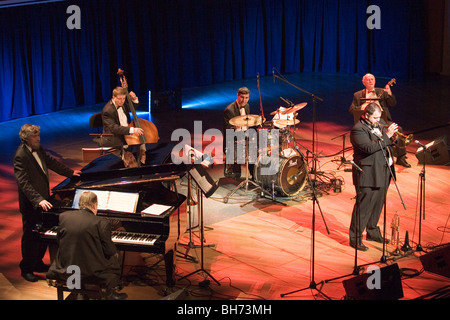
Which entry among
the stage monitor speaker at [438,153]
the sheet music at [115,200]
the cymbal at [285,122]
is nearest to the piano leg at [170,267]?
the sheet music at [115,200]

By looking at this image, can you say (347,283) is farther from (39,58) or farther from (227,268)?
(39,58)

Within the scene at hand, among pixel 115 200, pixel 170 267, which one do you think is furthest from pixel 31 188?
pixel 170 267

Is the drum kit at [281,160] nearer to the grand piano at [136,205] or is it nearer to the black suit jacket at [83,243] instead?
the grand piano at [136,205]

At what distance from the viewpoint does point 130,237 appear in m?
5.49

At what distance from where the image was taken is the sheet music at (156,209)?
220 inches

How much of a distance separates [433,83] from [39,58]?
9.82 m

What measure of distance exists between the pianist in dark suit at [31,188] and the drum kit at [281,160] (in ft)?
9.21

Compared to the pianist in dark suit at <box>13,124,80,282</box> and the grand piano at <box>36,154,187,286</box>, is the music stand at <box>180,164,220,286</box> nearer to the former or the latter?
the grand piano at <box>36,154,187,286</box>

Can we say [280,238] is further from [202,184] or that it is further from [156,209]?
[156,209]

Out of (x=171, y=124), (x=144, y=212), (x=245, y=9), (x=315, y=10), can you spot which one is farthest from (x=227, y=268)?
(x=315, y=10)

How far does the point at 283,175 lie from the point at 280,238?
124cm

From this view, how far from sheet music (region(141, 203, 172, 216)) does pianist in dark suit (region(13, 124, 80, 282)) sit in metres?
0.95

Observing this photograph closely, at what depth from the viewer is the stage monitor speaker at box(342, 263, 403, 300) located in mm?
5168

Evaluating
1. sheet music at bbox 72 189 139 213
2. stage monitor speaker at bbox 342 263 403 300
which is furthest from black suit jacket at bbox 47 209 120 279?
stage monitor speaker at bbox 342 263 403 300
